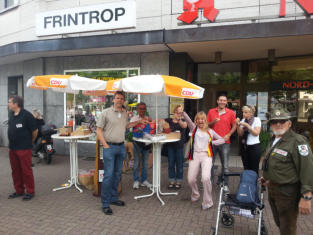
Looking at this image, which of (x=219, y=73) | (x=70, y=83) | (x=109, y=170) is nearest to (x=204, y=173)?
(x=109, y=170)

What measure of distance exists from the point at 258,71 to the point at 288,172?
677 cm

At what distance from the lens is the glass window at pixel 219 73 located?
888cm

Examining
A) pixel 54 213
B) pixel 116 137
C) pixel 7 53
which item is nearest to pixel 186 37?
pixel 116 137

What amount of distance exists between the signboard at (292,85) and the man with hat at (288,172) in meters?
6.24

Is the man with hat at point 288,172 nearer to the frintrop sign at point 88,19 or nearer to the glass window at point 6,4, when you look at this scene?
the frintrop sign at point 88,19

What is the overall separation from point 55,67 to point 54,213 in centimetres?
617

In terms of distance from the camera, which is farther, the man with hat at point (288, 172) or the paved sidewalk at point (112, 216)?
the paved sidewalk at point (112, 216)

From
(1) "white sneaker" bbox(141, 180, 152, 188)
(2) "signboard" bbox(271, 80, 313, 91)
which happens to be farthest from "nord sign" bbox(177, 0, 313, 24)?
(1) "white sneaker" bbox(141, 180, 152, 188)

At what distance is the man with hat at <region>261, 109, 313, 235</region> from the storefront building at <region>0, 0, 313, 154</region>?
400 cm

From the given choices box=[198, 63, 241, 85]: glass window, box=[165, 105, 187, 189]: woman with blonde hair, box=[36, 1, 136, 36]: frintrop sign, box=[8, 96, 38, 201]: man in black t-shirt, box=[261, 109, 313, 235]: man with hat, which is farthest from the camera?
box=[198, 63, 241, 85]: glass window

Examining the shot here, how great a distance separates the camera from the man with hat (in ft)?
7.48

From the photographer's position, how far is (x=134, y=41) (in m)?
6.72

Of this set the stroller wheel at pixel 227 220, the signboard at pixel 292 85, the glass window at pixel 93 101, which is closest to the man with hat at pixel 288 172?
the stroller wheel at pixel 227 220

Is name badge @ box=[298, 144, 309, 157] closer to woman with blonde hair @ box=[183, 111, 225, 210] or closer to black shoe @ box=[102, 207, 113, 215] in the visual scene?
woman with blonde hair @ box=[183, 111, 225, 210]
